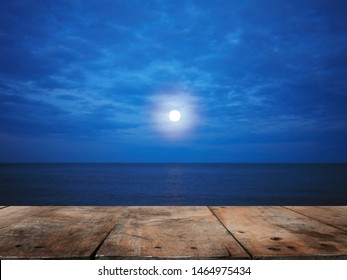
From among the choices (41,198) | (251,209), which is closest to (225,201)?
(41,198)

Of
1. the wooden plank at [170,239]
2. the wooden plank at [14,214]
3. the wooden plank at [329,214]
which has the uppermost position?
the wooden plank at [14,214]

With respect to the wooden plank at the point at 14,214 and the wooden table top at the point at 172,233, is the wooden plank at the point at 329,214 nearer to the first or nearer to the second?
the wooden table top at the point at 172,233

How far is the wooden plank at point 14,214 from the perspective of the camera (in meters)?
2.09

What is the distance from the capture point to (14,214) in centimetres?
234

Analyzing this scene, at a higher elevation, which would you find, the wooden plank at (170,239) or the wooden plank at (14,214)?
the wooden plank at (14,214)

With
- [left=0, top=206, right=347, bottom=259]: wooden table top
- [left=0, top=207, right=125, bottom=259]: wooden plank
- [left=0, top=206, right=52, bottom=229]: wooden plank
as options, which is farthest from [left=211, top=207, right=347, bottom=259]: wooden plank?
[left=0, top=206, right=52, bottom=229]: wooden plank

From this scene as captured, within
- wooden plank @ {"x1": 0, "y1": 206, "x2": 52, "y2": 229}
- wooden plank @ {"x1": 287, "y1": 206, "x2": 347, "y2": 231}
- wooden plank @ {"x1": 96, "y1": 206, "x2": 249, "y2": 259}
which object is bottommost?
wooden plank @ {"x1": 287, "y1": 206, "x2": 347, "y2": 231}

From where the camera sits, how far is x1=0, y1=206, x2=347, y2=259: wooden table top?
141cm

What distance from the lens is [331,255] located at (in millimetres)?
1382

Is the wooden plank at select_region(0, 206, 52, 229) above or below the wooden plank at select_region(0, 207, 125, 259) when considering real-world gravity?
above

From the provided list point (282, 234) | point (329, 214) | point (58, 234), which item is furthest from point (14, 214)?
point (329, 214)

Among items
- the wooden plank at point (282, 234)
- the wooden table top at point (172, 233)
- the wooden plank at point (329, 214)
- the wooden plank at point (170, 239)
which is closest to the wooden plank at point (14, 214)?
the wooden table top at point (172, 233)

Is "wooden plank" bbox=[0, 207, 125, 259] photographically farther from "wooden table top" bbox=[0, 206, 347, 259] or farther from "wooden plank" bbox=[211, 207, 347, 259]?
"wooden plank" bbox=[211, 207, 347, 259]
